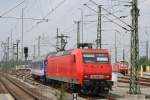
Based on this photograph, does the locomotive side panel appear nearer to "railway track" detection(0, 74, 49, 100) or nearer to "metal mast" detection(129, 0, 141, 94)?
"railway track" detection(0, 74, 49, 100)

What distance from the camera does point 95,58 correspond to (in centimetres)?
3209

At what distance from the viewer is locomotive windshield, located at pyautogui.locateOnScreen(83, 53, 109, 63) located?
31.9 metres

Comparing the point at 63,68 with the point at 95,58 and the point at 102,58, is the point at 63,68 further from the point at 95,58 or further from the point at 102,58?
the point at 102,58

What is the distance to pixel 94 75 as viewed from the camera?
31.2 metres

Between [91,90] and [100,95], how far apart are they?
109 cm

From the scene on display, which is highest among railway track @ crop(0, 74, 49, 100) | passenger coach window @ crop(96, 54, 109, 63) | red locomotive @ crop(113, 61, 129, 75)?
passenger coach window @ crop(96, 54, 109, 63)

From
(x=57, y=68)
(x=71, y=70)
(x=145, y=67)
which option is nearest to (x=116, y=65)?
(x=145, y=67)

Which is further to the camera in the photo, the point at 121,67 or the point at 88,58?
the point at 121,67

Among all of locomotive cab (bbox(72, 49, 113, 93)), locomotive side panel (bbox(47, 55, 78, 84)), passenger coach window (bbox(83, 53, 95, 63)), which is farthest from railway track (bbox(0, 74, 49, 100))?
passenger coach window (bbox(83, 53, 95, 63))

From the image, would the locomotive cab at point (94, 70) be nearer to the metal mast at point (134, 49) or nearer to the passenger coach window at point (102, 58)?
the passenger coach window at point (102, 58)

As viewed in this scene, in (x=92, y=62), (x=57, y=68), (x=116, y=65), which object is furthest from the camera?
(x=116, y=65)

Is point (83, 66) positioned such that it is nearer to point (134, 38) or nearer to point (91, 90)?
point (91, 90)

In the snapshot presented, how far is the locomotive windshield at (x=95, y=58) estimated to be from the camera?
31872 mm

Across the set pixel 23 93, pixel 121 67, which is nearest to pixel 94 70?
pixel 23 93
